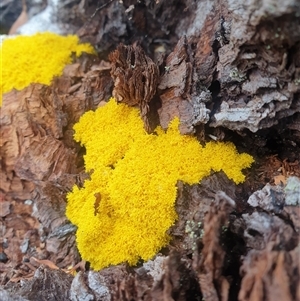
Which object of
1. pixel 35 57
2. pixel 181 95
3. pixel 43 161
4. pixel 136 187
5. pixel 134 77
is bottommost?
pixel 136 187

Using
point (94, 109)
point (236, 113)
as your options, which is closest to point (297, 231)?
point (236, 113)

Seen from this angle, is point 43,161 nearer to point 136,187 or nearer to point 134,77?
point 136,187

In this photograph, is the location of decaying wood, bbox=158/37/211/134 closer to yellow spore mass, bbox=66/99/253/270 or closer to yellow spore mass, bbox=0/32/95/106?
yellow spore mass, bbox=66/99/253/270

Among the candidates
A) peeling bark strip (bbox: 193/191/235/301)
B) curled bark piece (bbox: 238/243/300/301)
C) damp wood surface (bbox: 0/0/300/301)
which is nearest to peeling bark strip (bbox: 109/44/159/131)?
damp wood surface (bbox: 0/0/300/301)

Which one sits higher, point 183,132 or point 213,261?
point 183,132

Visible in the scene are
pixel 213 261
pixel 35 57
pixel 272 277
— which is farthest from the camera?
pixel 35 57

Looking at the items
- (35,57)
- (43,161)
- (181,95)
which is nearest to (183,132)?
(181,95)

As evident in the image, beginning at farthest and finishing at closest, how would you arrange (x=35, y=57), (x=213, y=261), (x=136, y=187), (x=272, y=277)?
(x=35, y=57), (x=136, y=187), (x=213, y=261), (x=272, y=277)
